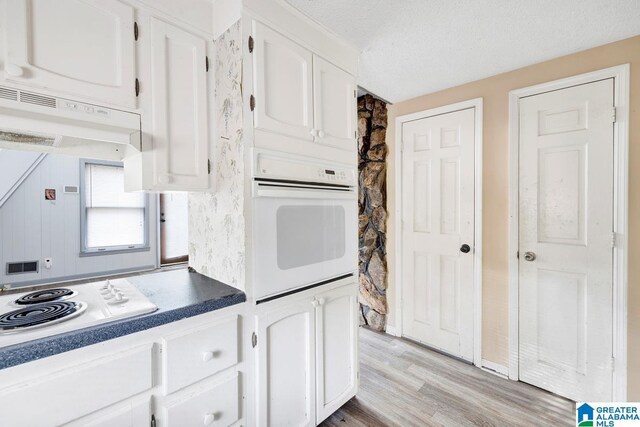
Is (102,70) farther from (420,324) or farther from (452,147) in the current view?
(420,324)

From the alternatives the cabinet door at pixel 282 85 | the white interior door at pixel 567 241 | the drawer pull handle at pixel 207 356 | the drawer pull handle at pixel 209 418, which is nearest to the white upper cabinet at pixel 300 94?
the cabinet door at pixel 282 85

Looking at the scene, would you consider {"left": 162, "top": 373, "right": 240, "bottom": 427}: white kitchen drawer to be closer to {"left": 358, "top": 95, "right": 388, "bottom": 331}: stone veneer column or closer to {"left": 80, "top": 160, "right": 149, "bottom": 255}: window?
→ {"left": 358, "top": 95, "right": 388, "bottom": 331}: stone veneer column

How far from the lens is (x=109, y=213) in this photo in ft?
12.2

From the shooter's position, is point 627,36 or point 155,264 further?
point 155,264

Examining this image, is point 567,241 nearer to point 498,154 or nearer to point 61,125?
point 498,154

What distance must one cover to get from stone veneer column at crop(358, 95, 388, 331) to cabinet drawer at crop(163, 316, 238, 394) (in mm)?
1927

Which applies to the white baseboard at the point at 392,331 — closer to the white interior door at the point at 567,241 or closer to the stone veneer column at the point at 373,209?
the stone veneer column at the point at 373,209

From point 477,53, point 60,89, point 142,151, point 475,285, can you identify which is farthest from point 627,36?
point 60,89

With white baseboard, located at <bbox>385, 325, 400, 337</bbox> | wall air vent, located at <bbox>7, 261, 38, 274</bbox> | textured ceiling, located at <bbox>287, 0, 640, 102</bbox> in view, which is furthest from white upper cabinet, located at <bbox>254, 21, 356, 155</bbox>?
wall air vent, located at <bbox>7, 261, 38, 274</bbox>

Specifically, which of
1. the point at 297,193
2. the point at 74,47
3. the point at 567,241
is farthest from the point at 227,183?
the point at 567,241

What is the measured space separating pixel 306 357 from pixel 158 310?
808 millimetres

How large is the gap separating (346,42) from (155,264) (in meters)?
3.86

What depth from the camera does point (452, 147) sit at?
2.36 metres

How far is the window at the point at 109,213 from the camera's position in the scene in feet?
11.6
